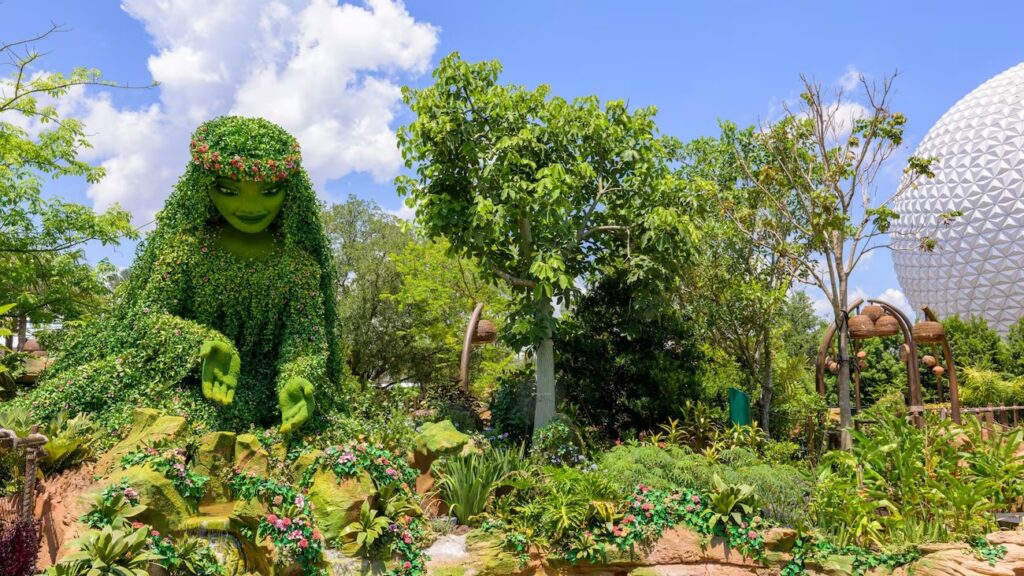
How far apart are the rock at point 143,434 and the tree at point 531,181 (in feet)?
14.2

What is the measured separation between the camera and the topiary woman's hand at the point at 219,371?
7.05 metres

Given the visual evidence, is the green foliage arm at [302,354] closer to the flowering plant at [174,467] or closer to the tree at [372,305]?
the flowering plant at [174,467]

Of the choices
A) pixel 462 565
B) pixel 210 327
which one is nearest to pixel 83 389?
pixel 210 327

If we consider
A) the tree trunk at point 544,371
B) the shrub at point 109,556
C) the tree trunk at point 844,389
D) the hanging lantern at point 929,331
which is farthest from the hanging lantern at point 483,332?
the hanging lantern at point 929,331

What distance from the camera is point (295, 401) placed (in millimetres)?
7129

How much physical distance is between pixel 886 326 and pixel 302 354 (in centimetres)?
840

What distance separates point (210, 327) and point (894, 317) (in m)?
9.95

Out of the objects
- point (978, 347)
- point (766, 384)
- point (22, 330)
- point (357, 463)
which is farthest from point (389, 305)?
point (978, 347)

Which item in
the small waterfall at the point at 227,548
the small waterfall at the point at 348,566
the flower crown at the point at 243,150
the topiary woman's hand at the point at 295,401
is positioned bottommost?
the small waterfall at the point at 348,566

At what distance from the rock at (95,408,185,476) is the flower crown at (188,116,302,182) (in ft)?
8.38

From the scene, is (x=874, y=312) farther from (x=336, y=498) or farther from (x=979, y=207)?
(x=979, y=207)

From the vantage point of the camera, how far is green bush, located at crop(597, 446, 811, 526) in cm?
716

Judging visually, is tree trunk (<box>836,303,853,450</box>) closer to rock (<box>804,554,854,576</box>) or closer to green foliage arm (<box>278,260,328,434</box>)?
rock (<box>804,554,854,576</box>)

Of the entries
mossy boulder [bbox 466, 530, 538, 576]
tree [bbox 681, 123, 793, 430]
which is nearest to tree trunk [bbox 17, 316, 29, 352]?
mossy boulder [bbox 466, 530, 538, 576]
